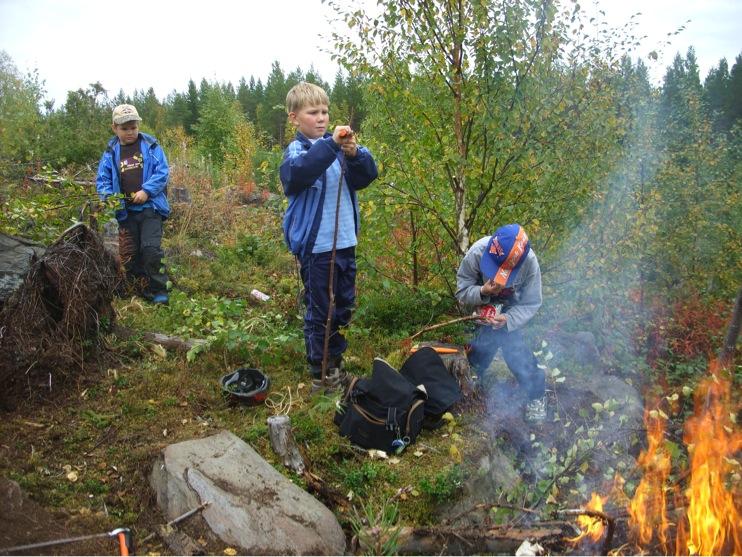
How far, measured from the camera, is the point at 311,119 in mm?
4066

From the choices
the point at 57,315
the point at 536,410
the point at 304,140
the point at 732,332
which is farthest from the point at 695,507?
the point at 57,315

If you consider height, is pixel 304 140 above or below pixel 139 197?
above

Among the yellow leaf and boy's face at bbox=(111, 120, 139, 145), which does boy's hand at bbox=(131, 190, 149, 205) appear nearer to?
boy's face at bbox=(111, 120, 139, 145)

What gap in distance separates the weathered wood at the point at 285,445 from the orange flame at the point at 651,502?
79.7 inches

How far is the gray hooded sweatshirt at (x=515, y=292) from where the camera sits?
4.25 m

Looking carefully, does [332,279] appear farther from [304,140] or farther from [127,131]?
[127,131]

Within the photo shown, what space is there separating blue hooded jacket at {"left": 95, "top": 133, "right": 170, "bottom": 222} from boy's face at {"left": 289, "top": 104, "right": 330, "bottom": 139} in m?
2.86

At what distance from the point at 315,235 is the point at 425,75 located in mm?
2440

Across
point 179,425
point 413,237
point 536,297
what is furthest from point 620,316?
point 179,425

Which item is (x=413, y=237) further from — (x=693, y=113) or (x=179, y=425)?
(x=693, y=113)

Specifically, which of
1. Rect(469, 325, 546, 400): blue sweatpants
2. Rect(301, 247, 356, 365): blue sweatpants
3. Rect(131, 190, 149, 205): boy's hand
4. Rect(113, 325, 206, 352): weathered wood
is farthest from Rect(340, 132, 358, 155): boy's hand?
Rect(131, 190, 149, 205): boy's hand

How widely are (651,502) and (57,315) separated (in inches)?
175

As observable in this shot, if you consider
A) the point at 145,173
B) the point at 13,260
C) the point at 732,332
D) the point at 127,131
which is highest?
the point at 127,131

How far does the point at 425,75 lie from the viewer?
17.9 ft
